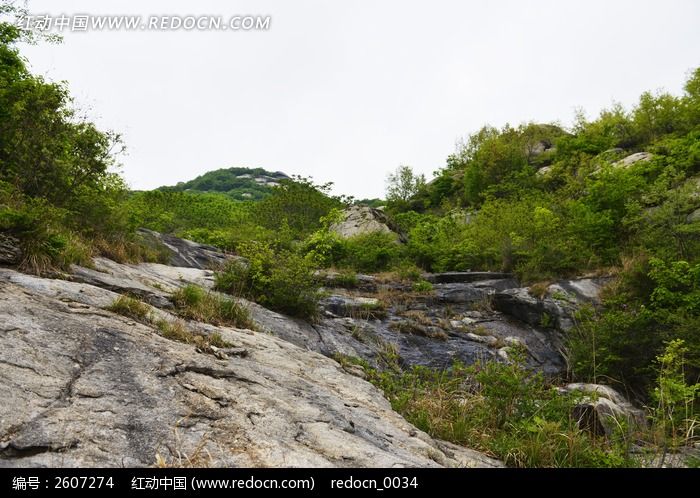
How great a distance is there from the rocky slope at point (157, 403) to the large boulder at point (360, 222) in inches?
667

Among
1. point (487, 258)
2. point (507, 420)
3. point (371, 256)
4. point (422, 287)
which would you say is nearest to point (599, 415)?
point (507, 420)

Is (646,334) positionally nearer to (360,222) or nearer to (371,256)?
(371,256)

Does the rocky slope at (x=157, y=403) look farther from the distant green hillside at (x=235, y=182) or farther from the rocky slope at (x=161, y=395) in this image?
the distant green hillside at (x=235, y=182)

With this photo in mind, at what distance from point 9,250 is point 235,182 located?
88471mm

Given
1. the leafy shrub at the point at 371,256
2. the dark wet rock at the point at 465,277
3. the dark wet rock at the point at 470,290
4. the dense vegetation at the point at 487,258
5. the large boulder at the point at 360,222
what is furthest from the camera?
the large boulder at the point at 360,222

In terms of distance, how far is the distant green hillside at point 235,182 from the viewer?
8251 centimetres

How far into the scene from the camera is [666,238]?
33.2 ft

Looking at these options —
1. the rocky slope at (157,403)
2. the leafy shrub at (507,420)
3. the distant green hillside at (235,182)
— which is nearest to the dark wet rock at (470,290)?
the leafy shrub at (507,420)

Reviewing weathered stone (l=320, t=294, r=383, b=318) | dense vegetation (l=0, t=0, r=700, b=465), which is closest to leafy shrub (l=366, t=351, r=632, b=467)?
dense vegetation (l=0, t=0, r=700, b=465)

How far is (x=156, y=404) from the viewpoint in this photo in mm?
3266

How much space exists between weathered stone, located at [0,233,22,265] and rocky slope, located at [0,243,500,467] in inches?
13.3

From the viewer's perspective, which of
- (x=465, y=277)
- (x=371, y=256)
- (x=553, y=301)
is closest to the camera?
(x=553, y=301)

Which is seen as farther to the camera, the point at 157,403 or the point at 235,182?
the point at 235,182
